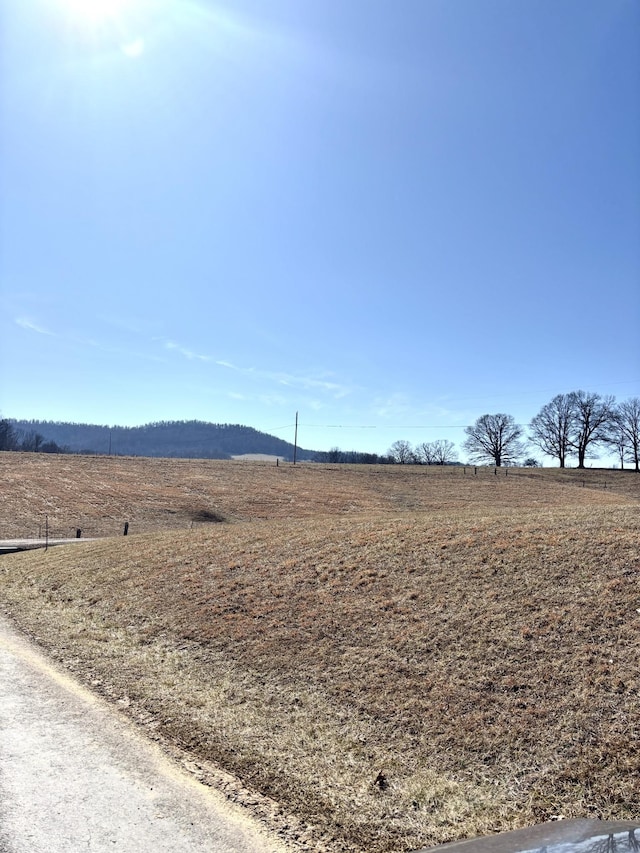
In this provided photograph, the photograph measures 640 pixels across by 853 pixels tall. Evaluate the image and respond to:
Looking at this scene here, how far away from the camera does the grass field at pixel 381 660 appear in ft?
17.6

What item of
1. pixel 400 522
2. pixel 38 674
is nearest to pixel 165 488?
pixel 400 522

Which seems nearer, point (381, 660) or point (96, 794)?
point (96, 794)

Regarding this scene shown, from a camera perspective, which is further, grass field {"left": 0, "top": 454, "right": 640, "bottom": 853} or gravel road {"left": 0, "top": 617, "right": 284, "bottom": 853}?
grass field {"left": 0, "top": 454, "right": 640, "bottom": 853}

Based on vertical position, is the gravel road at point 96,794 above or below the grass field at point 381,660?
below

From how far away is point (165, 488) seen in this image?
1850 inches

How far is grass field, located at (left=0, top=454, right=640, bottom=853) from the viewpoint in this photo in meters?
5.36

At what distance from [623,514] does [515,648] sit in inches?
336

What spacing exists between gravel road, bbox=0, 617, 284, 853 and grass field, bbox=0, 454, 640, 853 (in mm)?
385

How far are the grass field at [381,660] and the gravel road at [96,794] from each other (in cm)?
38

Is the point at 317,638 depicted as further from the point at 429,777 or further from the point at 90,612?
the point at 90,612

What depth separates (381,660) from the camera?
318 inches

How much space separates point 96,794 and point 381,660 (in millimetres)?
4145

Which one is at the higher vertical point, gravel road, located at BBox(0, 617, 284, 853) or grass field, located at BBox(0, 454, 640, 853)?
grass field, located at BBox(0, 454, 640, 853)

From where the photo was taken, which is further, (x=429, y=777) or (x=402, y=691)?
(x=402, y=691)
